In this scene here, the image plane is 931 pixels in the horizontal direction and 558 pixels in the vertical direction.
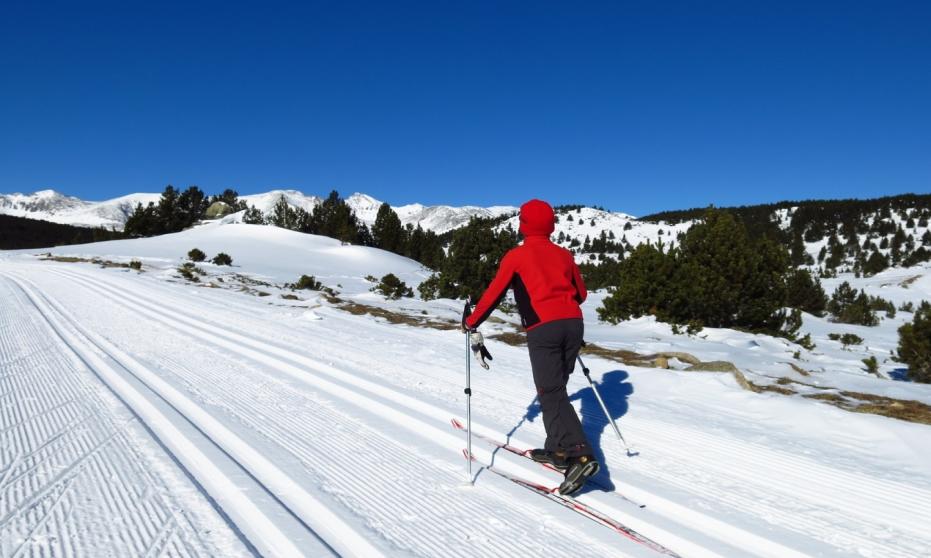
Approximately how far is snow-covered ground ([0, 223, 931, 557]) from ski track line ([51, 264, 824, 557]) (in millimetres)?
22

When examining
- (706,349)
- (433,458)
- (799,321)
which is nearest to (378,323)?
(706,349)

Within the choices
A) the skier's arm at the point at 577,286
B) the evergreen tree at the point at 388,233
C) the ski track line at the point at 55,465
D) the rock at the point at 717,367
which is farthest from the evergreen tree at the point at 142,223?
the skier's arm at the point at 577,286

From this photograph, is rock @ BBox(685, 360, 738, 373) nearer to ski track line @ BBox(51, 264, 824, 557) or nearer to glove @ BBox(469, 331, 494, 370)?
ski track line @ BBox(51, 264, 824, 557)

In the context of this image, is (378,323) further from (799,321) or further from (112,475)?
(799,321)

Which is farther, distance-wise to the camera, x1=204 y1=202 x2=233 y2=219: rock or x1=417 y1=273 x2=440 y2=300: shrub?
x1=204 y1=202 x2=233 y2=219: rock

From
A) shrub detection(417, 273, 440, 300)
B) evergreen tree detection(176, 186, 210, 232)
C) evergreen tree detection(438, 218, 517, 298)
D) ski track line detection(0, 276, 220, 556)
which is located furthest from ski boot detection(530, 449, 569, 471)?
evergreen tree detection(176, 186, 210, 232)

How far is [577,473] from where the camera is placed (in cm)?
350

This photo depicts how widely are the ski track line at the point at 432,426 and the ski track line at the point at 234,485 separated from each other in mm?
1449

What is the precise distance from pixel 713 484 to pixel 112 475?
404cm

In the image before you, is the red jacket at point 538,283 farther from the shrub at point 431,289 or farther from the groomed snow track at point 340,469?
the shrub at point 431,289

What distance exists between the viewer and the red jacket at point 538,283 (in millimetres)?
3834

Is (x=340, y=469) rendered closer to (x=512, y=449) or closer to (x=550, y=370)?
(x=512, y=449)

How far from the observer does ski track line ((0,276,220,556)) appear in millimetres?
2711

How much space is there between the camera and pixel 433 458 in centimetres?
414
